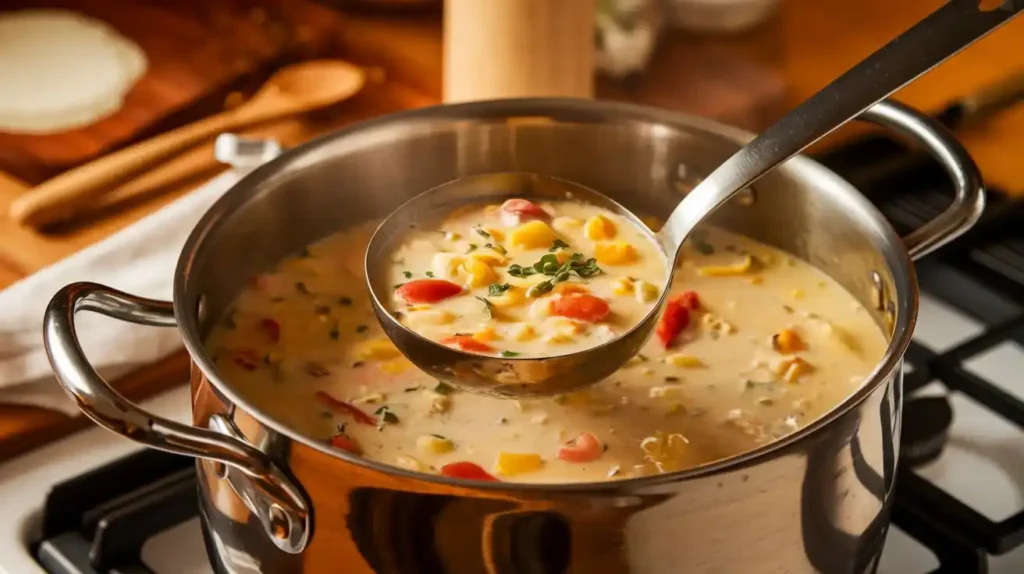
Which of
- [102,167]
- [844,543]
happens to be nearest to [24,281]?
[102,167]

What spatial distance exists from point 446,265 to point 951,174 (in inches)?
15.7

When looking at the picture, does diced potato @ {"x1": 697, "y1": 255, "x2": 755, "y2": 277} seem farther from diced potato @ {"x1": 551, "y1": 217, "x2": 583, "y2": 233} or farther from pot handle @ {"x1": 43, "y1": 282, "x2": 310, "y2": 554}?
pot handle @ {"x1": 43, "y1": 282, "x2": 310, "y2": 554}

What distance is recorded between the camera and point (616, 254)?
1.04 metres

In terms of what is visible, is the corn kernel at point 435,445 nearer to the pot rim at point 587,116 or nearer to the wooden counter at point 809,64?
the pot rim at point 587,116

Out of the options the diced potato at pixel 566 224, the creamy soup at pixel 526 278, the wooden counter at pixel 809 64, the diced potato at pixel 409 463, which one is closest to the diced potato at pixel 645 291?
the creamy soup at pixel 526 278

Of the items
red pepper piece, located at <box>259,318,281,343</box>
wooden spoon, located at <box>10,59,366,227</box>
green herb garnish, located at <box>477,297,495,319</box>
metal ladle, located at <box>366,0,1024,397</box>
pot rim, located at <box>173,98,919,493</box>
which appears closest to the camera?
pot rim, located at <box>173,98,919,493</box>

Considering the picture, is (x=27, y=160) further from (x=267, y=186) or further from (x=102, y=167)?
(x=267, y=186)

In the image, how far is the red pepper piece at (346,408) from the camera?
971mm

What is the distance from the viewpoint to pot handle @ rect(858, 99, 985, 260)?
38.0 inches

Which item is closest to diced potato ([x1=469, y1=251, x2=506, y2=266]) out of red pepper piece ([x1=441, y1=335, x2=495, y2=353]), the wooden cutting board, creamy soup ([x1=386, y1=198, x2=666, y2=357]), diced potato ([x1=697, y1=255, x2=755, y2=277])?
creamy soup ([x1=386, y1=198, x2=666, y2=357])

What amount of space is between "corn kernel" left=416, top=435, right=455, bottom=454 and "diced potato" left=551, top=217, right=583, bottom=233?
245 millimetres

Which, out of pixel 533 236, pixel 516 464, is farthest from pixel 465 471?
pixel 533 236

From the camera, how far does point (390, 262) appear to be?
1.05 metres

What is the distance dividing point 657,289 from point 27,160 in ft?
2.66
